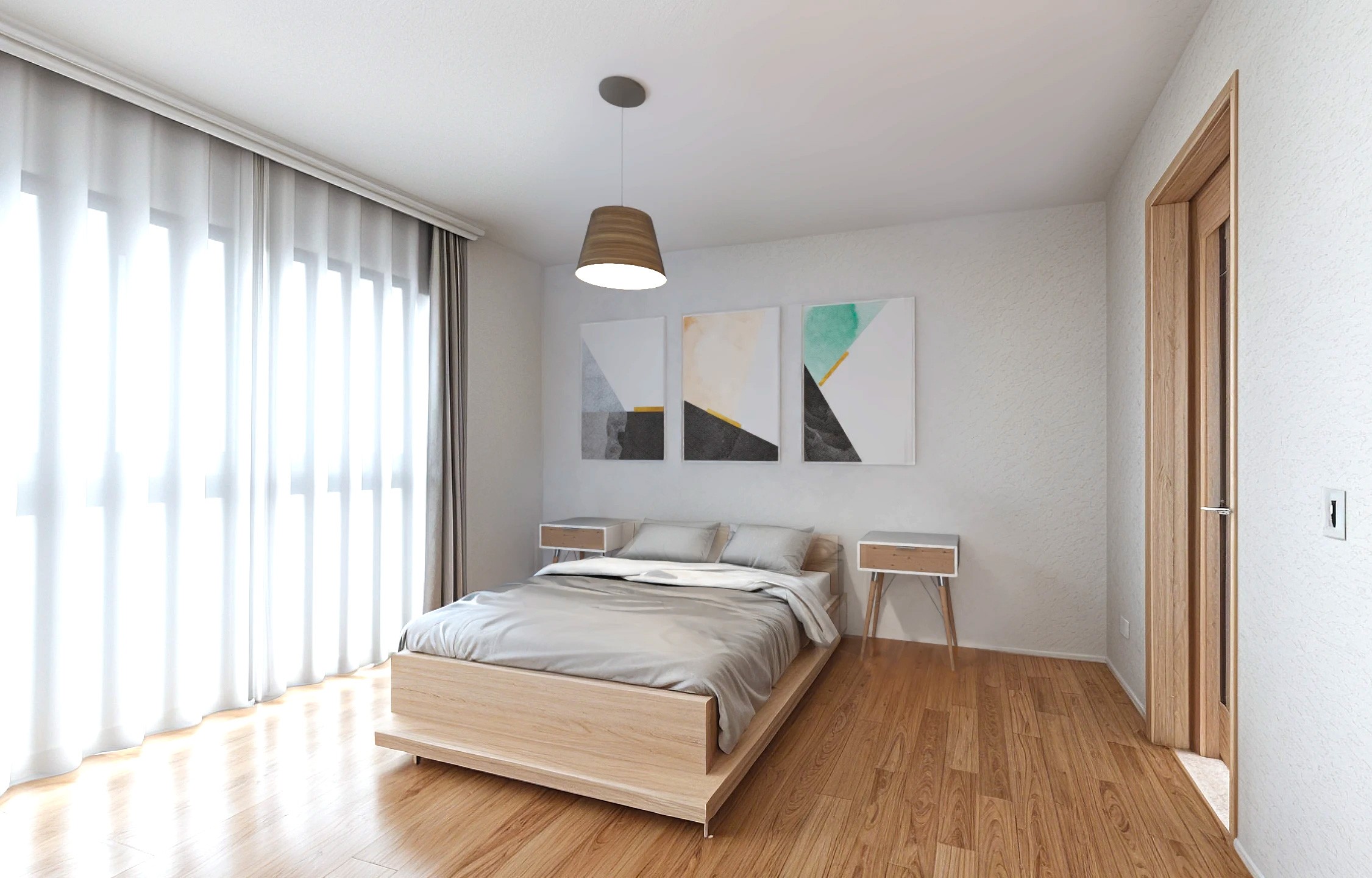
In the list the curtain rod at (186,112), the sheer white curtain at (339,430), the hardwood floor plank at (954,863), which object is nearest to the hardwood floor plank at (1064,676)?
the hardwood floor plank at (954,863)

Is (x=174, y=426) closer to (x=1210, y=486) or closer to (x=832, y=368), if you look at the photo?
(x=832, y=368)

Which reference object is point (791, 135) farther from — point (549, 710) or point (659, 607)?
point (549, 710)

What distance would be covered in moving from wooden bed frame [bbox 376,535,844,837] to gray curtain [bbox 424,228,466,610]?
57.1 inches

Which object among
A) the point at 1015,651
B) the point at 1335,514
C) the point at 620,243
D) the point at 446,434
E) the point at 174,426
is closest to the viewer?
the point at 1335,514

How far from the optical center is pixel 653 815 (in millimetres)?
2314

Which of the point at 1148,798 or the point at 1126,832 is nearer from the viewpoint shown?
the point at 1126,832

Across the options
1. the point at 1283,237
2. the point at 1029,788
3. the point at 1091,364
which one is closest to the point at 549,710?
the point at 1029,788

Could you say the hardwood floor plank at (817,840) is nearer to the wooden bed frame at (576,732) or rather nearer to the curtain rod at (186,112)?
the wooden bed frame at (576,732)

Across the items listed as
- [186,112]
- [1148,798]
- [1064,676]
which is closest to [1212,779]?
[1148,798]

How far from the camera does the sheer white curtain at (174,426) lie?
8.28 feet

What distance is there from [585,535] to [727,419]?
1268 millimetres

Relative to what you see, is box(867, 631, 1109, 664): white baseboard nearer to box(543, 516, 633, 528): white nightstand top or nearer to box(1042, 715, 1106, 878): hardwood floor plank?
box(1042, 715, 1106, 878): hardwood floor plank

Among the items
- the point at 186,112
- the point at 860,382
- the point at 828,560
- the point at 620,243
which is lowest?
the point at 828,560

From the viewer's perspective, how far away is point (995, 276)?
4.16m
